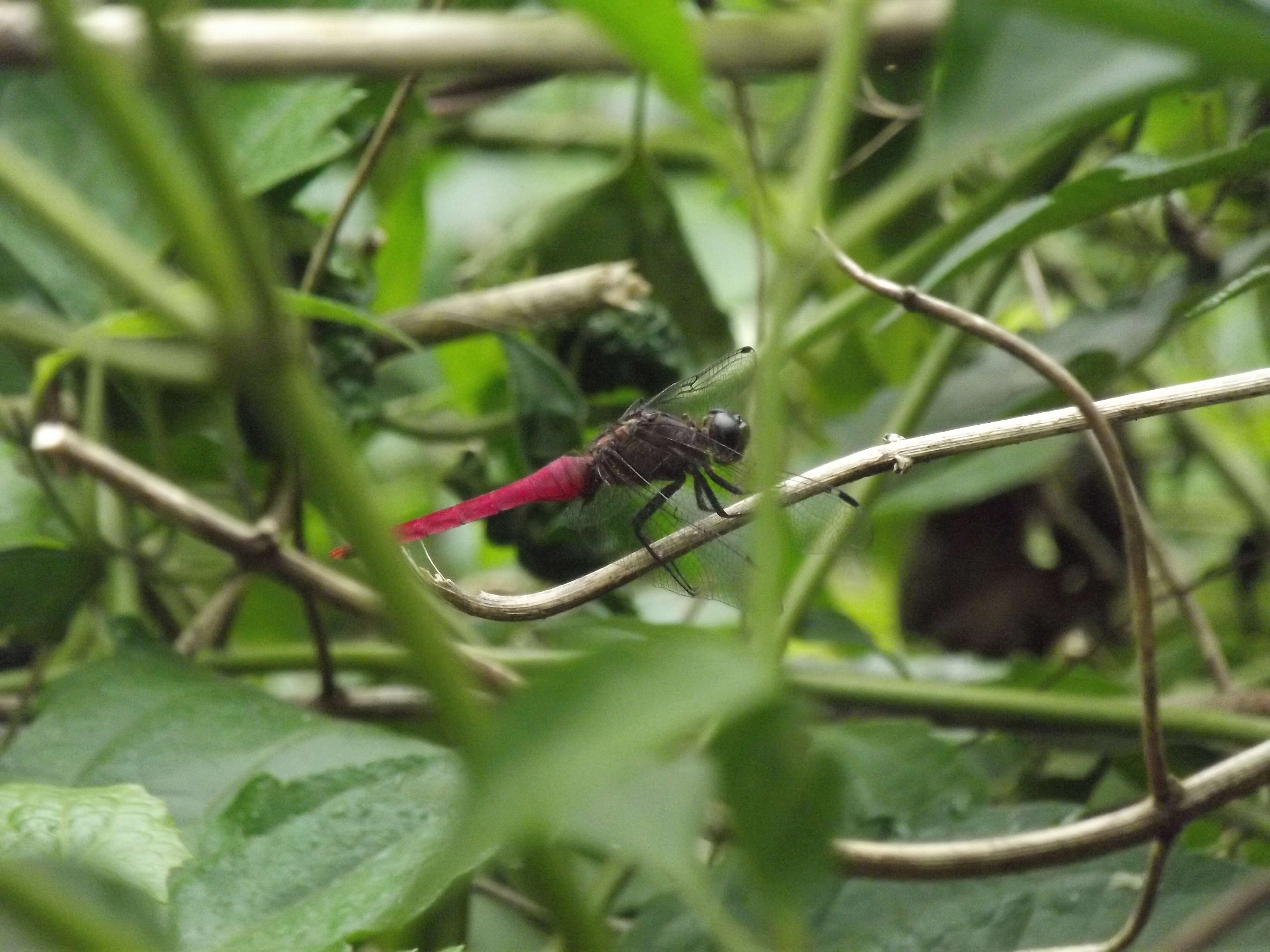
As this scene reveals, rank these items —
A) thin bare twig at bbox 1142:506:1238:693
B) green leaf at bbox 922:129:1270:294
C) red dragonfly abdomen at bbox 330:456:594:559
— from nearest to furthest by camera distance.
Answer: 1. green leaf at bbox 922:129:1270:294
2. red dragonfly abdomen at bbox 330:456:594:559
3. thin bare twig at bbox 1142:506:1238:693

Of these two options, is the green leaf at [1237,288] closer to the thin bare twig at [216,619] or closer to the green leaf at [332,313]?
the green leaf at [332,313]

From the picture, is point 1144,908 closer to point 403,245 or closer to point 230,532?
point 230,532

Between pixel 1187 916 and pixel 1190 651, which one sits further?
pixel 1190 651

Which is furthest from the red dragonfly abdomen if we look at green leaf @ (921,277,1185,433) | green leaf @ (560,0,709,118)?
green leaf @ (560,0,709,118)

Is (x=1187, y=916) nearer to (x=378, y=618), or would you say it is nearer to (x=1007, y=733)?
(x=1007, y=733)

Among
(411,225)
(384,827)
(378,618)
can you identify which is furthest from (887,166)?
(384,827)

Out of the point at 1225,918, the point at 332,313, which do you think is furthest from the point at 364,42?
the point at 1225,918

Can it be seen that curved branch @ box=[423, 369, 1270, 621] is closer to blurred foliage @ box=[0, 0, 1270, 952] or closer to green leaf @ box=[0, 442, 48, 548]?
blurred foliage @ box=[0, 0, 1270, 952]
